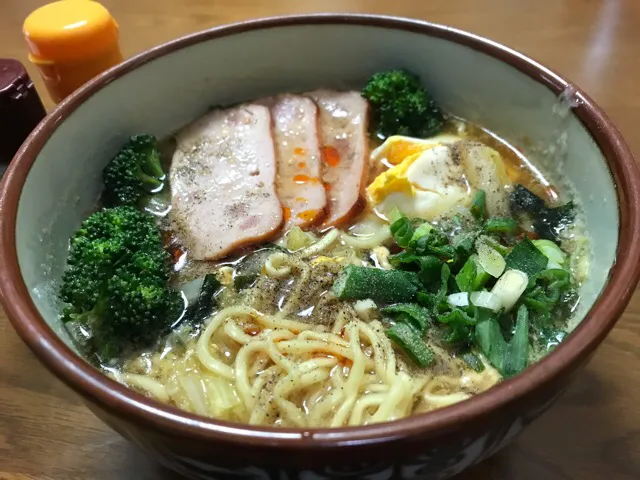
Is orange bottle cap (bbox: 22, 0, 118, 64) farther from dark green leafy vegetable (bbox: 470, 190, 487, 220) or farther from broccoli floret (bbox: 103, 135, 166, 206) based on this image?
dark green leafy vegetable (bbox: 470, 190, 487, 220)

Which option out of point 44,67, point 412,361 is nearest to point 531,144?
point 412,361

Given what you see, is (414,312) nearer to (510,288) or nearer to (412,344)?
(412,344)

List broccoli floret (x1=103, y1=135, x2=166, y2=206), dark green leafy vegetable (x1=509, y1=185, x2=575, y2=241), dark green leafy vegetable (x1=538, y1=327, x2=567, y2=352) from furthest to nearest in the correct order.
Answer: broccoli floret (x1=103, y1=135, x2=166, y2=206), dark green leafy vegetable (x1=509, y1=185, x2=575, y2=241), dark green leafy vegetable (x1=538, y1=327, x2=567, y2=352)

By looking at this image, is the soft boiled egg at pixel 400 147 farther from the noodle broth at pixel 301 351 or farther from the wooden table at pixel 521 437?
the wooden table at pixel 521 437

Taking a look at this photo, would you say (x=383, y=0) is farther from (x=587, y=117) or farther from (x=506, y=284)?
(x=506, y=284)

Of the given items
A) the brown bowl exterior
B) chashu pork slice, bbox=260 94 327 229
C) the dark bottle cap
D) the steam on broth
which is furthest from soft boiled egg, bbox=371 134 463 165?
the dark bottle cap

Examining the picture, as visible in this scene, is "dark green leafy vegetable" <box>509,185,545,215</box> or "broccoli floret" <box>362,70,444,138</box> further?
"broccoli floret" <box>362,70,444,138</box>

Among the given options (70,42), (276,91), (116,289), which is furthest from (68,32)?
(116,289)
